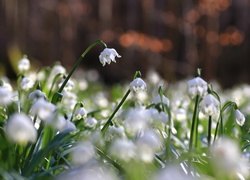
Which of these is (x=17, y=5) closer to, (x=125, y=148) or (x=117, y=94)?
(x=117, y=94)

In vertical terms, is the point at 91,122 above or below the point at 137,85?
below

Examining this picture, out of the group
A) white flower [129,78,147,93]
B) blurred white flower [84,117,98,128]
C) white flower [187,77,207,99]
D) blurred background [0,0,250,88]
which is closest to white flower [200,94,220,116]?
white flower [187,77,207,99]

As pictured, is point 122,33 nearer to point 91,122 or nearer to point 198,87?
point 91,122

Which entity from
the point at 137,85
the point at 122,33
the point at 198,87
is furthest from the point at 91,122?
the point at 122,33

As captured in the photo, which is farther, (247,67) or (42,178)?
(247,67)

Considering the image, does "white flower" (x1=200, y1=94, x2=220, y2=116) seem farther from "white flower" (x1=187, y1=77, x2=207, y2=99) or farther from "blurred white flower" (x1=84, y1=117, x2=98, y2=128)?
"blurred white flower" (x1=84, y1=117, x2=98, y2=128)

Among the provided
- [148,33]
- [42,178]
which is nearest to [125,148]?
[42,178]

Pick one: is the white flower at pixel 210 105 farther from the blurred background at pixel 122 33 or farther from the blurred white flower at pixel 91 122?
the blurred background at pixel 122 33

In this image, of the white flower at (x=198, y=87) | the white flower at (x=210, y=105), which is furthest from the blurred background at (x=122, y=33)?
the white flower at (x=210, y=105)

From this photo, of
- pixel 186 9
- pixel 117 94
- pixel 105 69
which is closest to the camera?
pixel 117 94
